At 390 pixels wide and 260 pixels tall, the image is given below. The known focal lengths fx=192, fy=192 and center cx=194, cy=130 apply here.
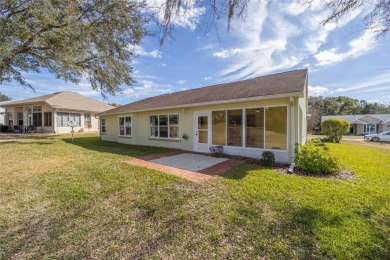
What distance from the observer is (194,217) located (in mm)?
3805

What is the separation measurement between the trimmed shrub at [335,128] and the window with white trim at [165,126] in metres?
15.9

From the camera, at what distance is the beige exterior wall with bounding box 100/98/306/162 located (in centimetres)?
798

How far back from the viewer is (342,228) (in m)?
3.34

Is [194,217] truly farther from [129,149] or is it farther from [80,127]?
[80,127]

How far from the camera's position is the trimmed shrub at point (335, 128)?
18450 millimetres

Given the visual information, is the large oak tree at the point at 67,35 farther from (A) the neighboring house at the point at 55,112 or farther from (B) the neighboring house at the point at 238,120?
(A) the neighboring house at the point at 55,112

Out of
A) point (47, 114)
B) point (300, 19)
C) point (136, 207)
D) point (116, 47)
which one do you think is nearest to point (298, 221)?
point (136, 207)

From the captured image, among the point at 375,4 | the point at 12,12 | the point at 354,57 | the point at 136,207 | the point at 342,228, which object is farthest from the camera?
the point at 12,12

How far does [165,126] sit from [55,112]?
17.0 m

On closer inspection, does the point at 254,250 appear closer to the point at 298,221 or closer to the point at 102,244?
the point at 298,221

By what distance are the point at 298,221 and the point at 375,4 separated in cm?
372

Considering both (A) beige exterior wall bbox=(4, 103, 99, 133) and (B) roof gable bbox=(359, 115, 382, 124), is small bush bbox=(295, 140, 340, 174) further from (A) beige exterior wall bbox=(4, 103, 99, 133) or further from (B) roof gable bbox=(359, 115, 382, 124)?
(B) roof gable bbox=(359, 115, 382, 124)

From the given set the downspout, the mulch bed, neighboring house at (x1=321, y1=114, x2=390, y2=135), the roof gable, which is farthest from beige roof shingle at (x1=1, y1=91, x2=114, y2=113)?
the roof gable

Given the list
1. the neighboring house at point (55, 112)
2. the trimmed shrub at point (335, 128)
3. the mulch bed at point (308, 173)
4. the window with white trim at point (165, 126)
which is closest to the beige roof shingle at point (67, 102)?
the neighboring house at point (55, 112)
